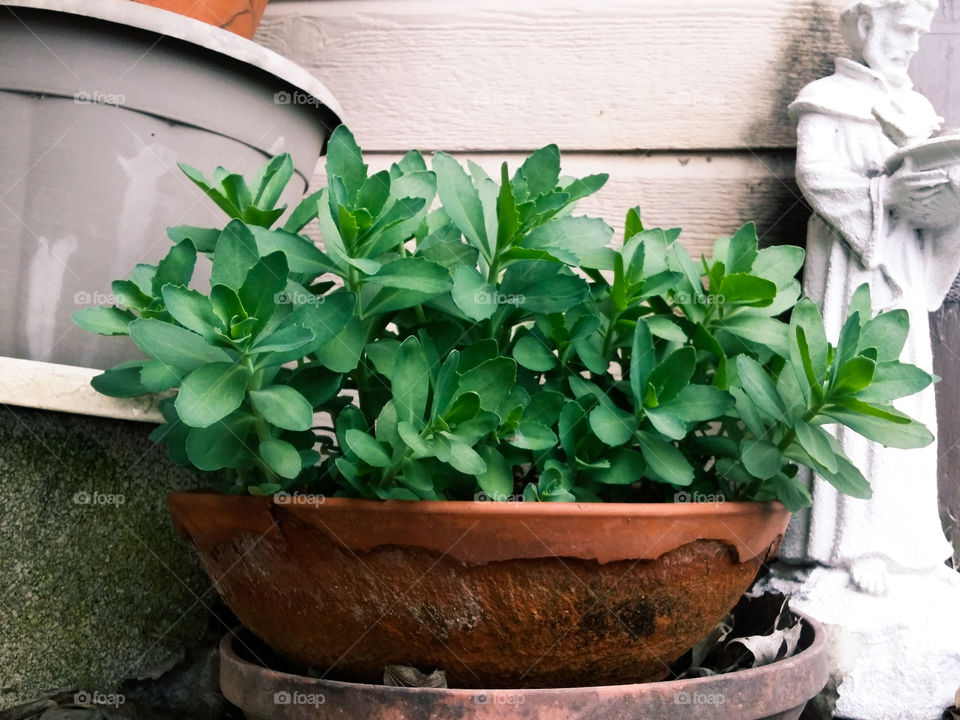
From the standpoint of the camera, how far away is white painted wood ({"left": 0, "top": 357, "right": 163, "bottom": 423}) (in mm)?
805

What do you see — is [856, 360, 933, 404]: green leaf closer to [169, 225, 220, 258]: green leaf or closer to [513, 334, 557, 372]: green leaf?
[513, 334, 557, 372]: green leaf

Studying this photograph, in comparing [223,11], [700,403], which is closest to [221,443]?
[700,403]

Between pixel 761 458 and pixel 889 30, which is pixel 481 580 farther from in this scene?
pixel 889 30

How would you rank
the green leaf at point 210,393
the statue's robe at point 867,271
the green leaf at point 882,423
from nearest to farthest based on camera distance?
the green leaf at point 210,393 → the green leaf at point 882,423 → the statue's robe at point 867,271

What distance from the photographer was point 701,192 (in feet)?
4.03

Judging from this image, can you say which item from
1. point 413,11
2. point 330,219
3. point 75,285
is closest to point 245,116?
point 75,285

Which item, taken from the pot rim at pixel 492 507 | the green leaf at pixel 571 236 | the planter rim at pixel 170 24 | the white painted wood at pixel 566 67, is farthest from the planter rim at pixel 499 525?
the white painted wood at pixel 566 67

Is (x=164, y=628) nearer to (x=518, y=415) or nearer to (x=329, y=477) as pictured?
(x=329, y=477)

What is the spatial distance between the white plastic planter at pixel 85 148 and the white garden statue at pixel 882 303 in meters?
0.76

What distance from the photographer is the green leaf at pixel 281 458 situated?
0.60 meters

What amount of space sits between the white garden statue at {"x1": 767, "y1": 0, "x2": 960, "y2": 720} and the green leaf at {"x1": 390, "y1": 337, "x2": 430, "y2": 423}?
1.98 feet

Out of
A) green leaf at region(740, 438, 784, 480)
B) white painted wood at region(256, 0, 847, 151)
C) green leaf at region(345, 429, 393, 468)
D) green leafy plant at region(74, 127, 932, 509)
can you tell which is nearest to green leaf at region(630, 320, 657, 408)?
green leafy plant at region(74, 127, 932, 509)

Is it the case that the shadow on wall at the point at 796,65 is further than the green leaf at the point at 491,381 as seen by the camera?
Yes

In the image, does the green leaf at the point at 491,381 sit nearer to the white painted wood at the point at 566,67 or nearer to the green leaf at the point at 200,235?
the green leaf at the point at 200,235
